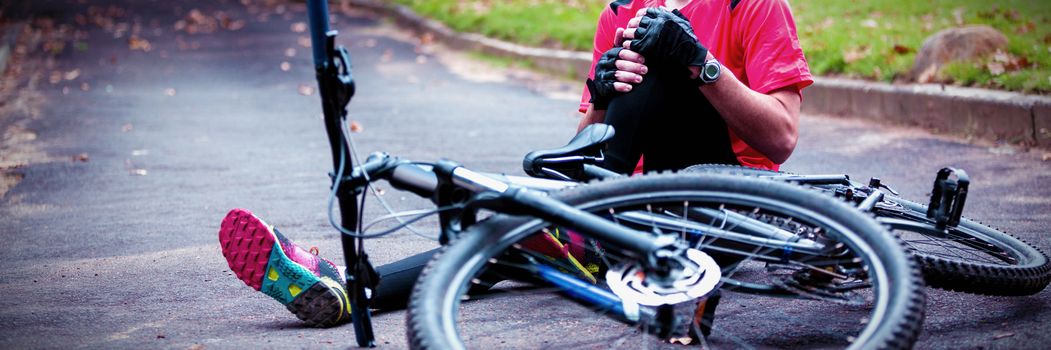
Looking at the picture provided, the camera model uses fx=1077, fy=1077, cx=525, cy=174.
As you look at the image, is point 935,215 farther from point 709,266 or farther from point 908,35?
point 908,35

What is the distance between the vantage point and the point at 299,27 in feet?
50.0

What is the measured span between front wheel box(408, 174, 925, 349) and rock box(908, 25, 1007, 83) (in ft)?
14.2

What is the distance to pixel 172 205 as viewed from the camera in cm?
501

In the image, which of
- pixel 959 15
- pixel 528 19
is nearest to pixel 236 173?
pixel 959 15

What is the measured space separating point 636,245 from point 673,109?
3.09 ft

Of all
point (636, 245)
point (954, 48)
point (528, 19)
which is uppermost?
point (636, 245)

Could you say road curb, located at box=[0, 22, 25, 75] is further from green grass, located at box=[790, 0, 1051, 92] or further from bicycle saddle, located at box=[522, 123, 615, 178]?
bicycle saddle, located at box=[522, 123, 615, 178]

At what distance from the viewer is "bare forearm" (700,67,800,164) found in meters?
2.83

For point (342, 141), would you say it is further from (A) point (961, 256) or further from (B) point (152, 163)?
(B) point (152, 163)

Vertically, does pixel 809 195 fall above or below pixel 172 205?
above

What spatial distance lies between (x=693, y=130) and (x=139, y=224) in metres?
2.69

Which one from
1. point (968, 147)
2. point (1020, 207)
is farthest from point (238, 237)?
point (968, 147)

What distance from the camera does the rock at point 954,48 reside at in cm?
667

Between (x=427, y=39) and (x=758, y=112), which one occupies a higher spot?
(x=758, y=112)
